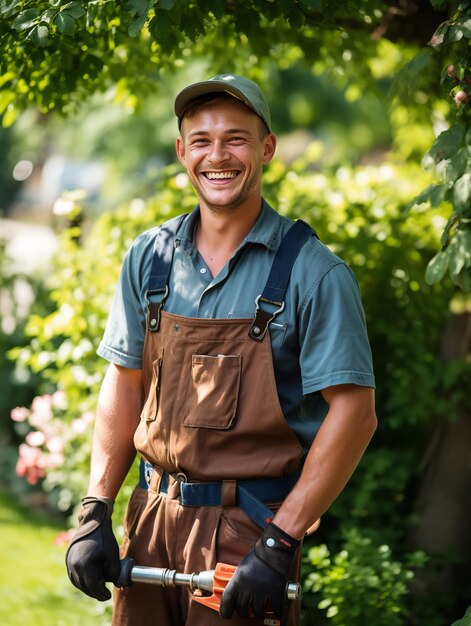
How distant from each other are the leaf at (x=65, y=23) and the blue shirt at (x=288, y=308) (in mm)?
660

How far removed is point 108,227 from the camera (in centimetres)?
454

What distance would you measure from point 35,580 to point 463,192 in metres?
3.70

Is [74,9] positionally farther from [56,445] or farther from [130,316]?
Result: [56,445]

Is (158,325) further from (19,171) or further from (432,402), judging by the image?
(19,171)

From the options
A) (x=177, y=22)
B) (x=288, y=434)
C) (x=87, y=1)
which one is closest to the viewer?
(x=288, y=434)

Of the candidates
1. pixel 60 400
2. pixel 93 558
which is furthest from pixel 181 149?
pixel 60 400

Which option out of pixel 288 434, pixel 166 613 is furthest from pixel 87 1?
pixel 166 613

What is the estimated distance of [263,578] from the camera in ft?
7.63

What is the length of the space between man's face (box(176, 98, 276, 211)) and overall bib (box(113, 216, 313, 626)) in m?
0.22

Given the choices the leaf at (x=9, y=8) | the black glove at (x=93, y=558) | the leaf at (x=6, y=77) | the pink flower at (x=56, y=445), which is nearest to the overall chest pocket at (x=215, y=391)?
the black glove at (x=93, y=558)

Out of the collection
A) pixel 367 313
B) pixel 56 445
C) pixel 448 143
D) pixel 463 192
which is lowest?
pixel 56 445

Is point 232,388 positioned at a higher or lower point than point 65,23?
lower

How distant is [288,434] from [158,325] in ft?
1.67

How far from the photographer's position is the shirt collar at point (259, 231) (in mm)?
2580
